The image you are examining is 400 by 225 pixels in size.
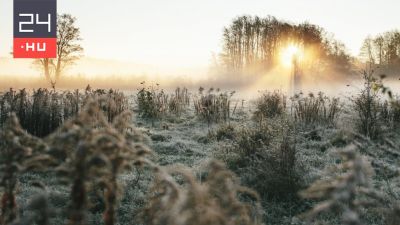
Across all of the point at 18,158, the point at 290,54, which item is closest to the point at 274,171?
the point at 18,158

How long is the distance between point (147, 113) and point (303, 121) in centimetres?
391

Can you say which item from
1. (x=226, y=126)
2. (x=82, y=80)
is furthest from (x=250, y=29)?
(x=226, y=126)

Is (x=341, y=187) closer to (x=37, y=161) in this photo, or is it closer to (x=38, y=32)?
(x=37, y=161)

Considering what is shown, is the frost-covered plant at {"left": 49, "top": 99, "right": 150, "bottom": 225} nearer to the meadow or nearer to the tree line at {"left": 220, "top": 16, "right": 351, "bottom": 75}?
the meadow

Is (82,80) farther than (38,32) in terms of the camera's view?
Yes

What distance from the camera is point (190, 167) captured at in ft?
18.9

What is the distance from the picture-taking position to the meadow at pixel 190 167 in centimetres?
104

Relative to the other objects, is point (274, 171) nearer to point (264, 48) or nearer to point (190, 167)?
point (190, 167)

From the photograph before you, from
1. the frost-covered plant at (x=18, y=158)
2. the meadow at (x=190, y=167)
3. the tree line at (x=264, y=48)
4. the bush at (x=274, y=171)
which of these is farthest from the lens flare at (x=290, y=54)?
the frost-covered plant at (x=18, y=158)

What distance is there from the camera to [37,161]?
1208mm

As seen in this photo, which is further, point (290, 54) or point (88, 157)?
point (290, 54)

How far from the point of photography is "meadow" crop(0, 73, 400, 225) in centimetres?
104

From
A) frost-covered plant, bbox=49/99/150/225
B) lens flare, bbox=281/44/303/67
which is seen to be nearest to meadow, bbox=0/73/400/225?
frost-covered plant, bbox=49/99/150/225

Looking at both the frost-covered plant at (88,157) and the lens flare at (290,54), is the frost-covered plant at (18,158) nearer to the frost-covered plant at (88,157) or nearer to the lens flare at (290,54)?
the frost-covered plant at (88,157)
